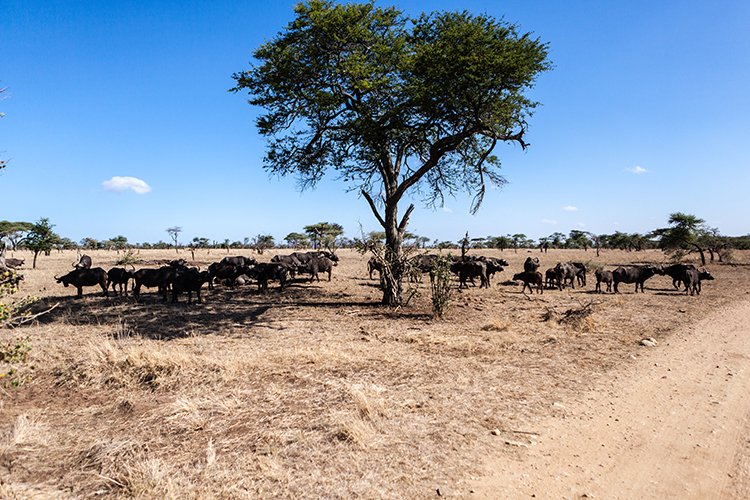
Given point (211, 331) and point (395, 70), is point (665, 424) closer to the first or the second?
point (211, 331)

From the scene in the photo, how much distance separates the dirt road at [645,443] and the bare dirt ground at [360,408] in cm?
3

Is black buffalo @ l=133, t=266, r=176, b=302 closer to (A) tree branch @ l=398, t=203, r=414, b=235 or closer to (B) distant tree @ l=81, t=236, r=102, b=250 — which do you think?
(A) tree branch @ l=398, t=203, r=414, b=235

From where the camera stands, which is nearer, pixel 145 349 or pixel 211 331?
pixel 145 349

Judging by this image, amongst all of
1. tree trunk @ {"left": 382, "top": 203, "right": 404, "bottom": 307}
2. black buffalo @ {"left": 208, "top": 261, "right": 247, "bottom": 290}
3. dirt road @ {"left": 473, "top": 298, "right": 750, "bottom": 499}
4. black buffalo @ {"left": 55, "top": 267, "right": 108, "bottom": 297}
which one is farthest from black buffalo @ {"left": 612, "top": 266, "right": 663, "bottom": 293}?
black buffalo @ {"left": 55, "top": 267, "right": 108, "bottom": 297}

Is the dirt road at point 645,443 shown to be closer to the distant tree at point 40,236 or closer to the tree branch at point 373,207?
the tree branch at point 373,207

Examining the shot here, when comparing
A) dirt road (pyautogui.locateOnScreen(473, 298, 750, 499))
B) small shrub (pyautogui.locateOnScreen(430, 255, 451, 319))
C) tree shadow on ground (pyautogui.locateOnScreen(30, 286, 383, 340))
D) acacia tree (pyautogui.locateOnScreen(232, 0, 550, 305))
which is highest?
acacia tree (pyautogui.locateOnScreen(232, 0, 550, 305))

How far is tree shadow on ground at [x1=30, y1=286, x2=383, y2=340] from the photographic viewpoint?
12188 mm

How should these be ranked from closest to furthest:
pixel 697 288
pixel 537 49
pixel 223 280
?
pixel 537 49 → pixel 697 288 → pixel 223 280

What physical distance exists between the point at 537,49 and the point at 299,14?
28.6 feet

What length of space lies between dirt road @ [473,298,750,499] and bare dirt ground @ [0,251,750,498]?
3 cm

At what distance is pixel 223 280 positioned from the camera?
22.2 m

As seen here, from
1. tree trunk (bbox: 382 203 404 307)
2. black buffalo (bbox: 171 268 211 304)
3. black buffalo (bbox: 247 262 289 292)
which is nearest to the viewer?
tree trunk (bbox: 382 203 404 307)

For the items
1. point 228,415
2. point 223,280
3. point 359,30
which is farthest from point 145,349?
point 223,280

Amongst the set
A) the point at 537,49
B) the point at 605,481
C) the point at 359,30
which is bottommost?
the point at 605,481
